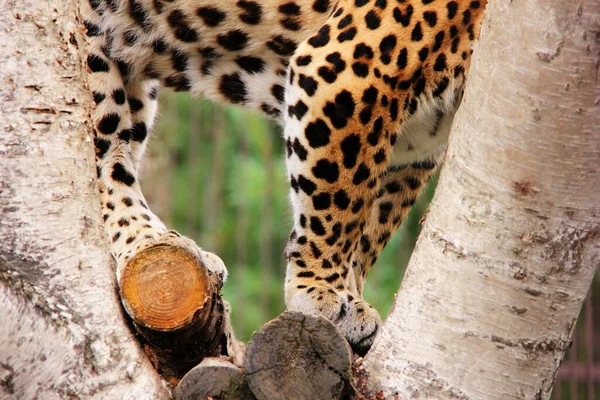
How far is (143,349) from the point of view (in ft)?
10.5

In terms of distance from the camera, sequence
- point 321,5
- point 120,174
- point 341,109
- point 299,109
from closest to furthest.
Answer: point 341,109, point 299,109, point 321,5, point 120,174

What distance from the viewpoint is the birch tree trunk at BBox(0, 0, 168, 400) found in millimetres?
2947

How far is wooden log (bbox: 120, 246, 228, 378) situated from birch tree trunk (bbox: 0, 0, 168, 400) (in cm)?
6

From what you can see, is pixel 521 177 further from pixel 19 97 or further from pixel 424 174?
pixel 424 174

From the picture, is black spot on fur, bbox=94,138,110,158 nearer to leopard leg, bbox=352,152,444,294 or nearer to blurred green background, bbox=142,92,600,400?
leopard leg, bbox=352,152,444,294

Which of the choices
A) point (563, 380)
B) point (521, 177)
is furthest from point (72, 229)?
point (563, 380)

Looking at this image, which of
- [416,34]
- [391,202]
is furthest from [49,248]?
[391,202]

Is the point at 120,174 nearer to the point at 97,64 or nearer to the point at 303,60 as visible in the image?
the point at 97,64

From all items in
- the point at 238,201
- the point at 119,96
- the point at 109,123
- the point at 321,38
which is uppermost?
the point at 321,38

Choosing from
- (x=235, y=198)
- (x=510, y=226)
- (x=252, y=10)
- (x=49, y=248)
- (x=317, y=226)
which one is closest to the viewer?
(x=510, y=226)

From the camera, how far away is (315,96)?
4.31 metres

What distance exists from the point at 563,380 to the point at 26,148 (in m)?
7.22

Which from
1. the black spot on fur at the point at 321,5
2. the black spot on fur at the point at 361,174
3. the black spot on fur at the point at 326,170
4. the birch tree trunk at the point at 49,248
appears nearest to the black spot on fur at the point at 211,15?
the black spot on fur at the point at 321,5

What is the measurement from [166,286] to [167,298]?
4 cm
